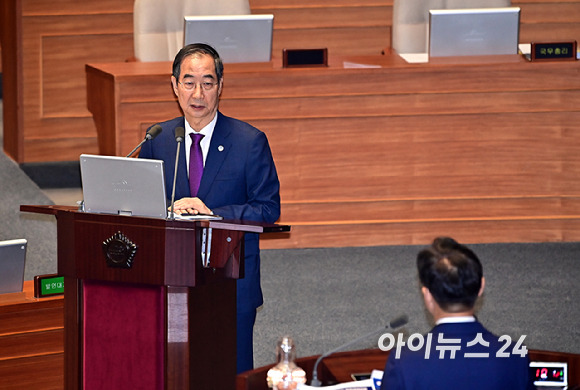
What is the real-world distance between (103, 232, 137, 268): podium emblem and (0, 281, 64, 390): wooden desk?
86 centimetres

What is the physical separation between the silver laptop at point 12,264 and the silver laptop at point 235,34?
2.34m

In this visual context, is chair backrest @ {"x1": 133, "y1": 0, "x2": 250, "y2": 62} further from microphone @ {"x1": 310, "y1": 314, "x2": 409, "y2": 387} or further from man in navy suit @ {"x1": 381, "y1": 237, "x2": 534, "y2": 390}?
man in navy suit @ {"x1": 381, "y1": 237, "x2": 534, "y2": 390}

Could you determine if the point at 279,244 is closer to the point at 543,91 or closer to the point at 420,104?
the point at 420,104

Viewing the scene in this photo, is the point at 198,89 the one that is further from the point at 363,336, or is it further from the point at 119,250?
the point at 363,336

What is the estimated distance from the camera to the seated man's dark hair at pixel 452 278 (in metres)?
2.15

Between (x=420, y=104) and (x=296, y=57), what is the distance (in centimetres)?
78

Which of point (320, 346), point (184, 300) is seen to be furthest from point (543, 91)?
point (184, 300)

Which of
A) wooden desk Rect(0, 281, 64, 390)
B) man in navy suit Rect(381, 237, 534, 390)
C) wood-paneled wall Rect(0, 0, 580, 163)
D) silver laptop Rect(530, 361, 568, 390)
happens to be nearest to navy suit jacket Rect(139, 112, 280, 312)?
wooden desk Rect(0, 281, 64, 390)

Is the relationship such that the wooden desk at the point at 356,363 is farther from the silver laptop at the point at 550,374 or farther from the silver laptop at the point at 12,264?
the silver laptop at the point at 12,264

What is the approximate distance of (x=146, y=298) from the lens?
9.33 feet

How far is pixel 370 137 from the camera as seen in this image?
5766 mm

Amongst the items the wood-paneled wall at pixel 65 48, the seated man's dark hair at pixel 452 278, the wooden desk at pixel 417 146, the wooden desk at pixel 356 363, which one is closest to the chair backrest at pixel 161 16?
the wooden desk at pixel 417 146

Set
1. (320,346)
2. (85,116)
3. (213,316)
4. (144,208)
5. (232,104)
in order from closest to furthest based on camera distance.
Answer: (144,208) < (213,316) < (320,346) < (232,104) < (85,116)

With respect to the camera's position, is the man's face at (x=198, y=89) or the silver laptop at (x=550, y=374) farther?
the man's face at (x=198, y=89)
